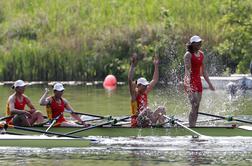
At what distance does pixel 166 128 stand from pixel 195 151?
2.04 meters

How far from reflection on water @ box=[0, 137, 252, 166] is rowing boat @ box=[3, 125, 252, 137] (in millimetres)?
151

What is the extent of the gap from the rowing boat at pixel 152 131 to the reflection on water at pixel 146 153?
151 millimetres

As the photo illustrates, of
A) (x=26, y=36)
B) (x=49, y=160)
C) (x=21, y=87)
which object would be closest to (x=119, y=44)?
(x=26, y=36)

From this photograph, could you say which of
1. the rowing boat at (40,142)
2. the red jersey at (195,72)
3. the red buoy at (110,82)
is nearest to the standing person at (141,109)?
the red jersey at (195,72)

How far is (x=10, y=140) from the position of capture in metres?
18.9

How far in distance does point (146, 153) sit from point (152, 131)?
6.48 feet

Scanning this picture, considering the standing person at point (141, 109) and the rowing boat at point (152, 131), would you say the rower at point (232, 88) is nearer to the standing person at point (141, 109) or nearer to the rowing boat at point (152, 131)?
the standing person at point (141, 109)

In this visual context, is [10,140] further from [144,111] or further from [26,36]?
[26,36]

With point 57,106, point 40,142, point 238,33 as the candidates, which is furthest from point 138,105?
point 238,33

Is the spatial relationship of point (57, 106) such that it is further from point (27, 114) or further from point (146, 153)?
point (146, 153)

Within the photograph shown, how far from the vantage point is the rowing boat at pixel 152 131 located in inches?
770

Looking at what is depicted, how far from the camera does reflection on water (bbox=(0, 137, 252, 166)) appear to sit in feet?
54.7

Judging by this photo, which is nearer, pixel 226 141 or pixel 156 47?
pixel 226 141

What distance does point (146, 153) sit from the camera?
1786 centimetres
